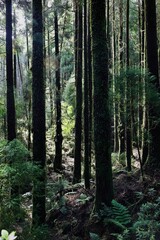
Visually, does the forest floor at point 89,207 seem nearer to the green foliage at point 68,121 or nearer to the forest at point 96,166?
the forest at point 96,166

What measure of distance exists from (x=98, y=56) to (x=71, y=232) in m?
4.20

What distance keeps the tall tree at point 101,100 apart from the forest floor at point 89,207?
63 centimetres

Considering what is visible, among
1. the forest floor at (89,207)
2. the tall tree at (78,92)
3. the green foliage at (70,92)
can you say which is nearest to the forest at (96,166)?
the forest floor at (89,207)

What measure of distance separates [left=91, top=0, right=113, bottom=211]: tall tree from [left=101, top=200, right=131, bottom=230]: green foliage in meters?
0.29

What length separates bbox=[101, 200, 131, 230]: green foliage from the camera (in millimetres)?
6195

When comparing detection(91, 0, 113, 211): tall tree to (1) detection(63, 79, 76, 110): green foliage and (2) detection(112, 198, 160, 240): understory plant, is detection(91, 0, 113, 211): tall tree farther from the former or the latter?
(1) detection(63, 79, 76, 110): green foliage

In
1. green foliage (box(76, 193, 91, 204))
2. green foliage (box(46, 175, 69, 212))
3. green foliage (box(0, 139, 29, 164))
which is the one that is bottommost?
green foliage (box(46, 175, 69, 212))

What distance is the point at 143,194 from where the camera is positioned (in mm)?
7219

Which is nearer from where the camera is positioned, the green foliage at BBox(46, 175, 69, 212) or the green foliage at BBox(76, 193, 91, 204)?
the green foliage at BBox(76, 193, 91, 204)

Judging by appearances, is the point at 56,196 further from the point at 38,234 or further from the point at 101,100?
the point at 101,100

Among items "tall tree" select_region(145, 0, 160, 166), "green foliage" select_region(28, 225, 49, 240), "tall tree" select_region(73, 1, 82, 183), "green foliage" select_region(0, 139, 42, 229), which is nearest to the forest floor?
"tall tree" select_region(145, 0, 160, 166)

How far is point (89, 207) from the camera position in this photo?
7957mm

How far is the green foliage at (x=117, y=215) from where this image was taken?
620cm

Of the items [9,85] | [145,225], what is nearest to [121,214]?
[145,225]
